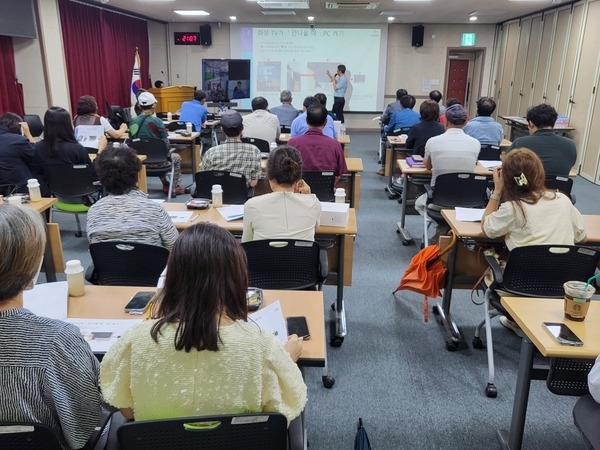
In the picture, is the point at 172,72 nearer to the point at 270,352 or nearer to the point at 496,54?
the point at 496,54

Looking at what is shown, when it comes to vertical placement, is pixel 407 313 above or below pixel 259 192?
below

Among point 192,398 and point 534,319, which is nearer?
point 192,398

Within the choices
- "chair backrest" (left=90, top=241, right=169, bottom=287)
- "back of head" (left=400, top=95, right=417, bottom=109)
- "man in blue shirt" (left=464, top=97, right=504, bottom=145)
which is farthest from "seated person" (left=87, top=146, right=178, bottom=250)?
"back of head" (left=400, top=95, right=417, bottom=109)

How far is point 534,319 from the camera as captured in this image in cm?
179

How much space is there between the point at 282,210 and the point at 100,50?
28.1 ft

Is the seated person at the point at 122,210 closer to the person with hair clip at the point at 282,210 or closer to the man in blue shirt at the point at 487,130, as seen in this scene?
the person with hair clip at the point at 282,210

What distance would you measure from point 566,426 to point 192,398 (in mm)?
1960

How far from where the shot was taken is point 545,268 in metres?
2.40

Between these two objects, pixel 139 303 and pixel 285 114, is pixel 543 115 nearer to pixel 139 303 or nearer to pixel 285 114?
pixel 139 303

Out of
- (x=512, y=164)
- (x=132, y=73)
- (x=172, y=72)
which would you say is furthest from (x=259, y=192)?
(x=172, y=72)

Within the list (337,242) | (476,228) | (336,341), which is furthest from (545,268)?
(336,341)

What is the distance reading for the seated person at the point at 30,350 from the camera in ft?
3.74

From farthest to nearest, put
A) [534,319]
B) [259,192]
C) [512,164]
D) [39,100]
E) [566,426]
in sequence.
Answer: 1. [39,100]
2. [259,192]
3. [512,164]
4. [566,426]
5. [534,319]

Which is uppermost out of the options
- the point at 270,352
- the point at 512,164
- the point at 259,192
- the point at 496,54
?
the point at 496,54
